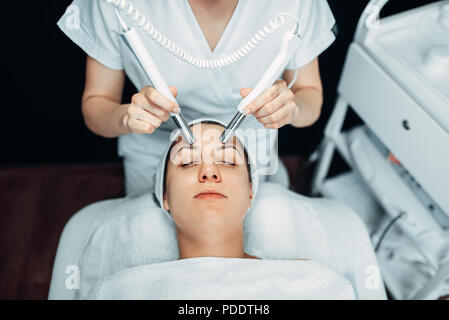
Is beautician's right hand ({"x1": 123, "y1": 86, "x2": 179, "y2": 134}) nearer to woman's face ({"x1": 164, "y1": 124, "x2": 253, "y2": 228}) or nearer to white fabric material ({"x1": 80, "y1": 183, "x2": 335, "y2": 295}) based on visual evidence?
woman's face ({"x1": 164, "y1": 124, "x2": 253, "y2": 228})

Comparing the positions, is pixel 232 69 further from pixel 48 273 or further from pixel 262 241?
pixel 48 273

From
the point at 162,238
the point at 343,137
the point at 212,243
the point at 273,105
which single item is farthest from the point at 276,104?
the point at 343,137

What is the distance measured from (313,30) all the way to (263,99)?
0.29 meters

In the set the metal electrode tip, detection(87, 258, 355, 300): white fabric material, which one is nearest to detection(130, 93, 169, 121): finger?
the metal electrode tip

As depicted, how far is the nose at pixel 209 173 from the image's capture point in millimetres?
784

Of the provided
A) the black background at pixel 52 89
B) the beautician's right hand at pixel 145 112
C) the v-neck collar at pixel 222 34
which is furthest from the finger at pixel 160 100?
the black background at pixel 52 89

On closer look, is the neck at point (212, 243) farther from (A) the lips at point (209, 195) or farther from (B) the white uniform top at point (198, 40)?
(B) the white uniform top at point (198, 40)

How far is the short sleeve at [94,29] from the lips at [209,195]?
1.16 ft

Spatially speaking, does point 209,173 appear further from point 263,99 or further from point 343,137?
point 343,137

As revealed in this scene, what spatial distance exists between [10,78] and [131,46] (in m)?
0.80

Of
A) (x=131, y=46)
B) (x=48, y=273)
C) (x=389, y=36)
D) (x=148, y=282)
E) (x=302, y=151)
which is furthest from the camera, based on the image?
(x=302, y=151)

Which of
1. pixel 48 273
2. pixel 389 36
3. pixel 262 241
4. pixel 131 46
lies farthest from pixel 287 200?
pixel 48 273

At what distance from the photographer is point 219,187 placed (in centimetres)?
79

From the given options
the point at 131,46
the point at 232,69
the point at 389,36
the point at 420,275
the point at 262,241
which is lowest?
the point at 420,275
